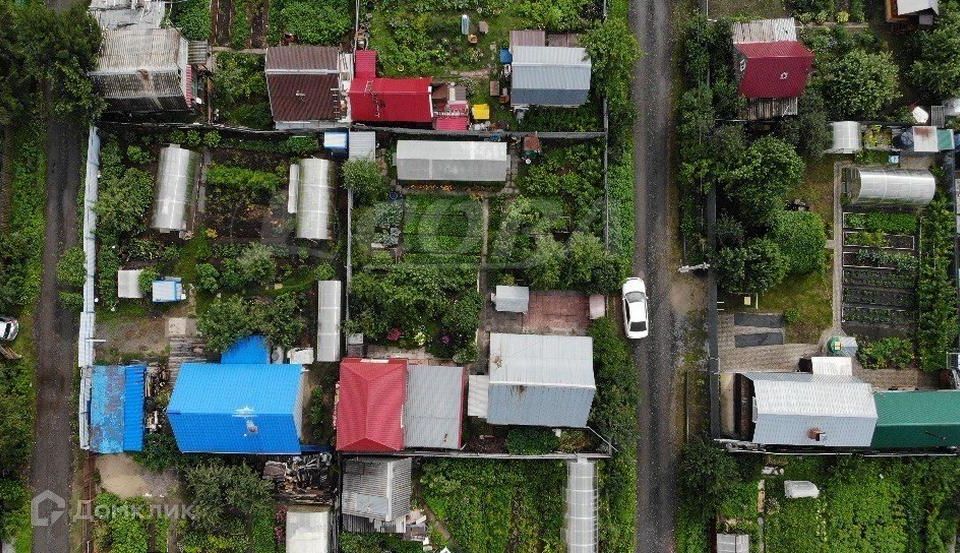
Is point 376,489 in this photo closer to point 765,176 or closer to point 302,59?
point 302,59

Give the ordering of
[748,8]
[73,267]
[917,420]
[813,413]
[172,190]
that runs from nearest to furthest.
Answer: [813,413] < [917,420] < [73,267] < [172,190] < [748,8]

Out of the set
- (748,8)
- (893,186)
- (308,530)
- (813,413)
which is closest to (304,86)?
(308,530)

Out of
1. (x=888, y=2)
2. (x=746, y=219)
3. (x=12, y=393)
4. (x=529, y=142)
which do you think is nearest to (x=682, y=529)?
(x=746, y=219)

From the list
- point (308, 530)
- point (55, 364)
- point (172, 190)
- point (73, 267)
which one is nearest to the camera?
point (308, 530)

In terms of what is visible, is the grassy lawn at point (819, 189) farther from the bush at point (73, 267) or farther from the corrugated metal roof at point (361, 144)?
the bush at point (73, 267)

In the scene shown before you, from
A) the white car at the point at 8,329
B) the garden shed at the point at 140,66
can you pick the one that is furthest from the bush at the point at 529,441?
the white car at the point at 8,329

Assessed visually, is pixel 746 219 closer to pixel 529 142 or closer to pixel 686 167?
pixel 686 167

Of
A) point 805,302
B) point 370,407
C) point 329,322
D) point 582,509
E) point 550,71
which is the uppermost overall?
point 550,71
